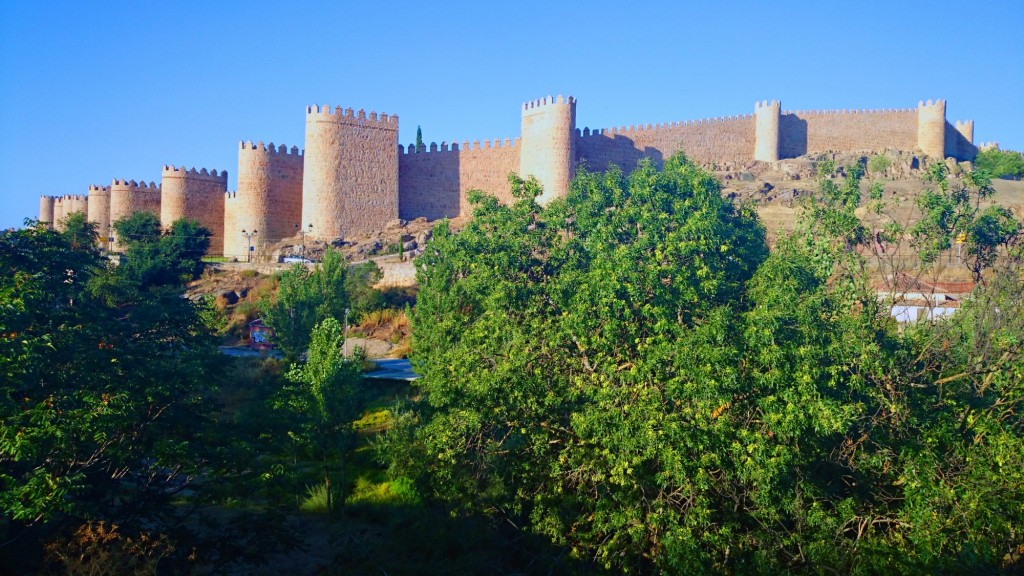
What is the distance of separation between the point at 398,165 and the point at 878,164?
74.6 ft

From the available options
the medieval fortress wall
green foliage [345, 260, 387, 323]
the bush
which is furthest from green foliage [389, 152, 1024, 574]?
the medieval fortress wall

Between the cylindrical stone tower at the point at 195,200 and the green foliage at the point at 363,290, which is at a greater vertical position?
the cylindrical stone tower at the point at 195,200

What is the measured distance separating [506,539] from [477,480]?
0.97 meters

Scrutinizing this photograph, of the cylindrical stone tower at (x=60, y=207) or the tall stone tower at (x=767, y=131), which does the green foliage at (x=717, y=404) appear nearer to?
the tall stone tower at (x=767, y=131)

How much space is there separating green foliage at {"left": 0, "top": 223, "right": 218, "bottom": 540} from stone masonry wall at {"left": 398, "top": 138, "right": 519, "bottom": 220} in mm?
29208

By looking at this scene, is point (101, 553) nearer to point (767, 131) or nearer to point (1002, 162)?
point (767, 131)

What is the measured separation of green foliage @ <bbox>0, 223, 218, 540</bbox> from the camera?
10016 mm

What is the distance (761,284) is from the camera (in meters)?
13.3

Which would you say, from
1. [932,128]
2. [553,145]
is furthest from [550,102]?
[932,128]

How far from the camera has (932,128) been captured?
50719 mm

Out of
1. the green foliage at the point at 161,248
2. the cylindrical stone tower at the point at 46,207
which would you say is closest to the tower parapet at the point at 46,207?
the cylindrical stone tower at the point at 46,207

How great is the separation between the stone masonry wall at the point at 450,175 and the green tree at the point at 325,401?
25.7 metres

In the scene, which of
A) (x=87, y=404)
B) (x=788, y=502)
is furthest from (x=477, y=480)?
(x=87, y=404)

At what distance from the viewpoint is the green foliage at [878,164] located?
138ft
